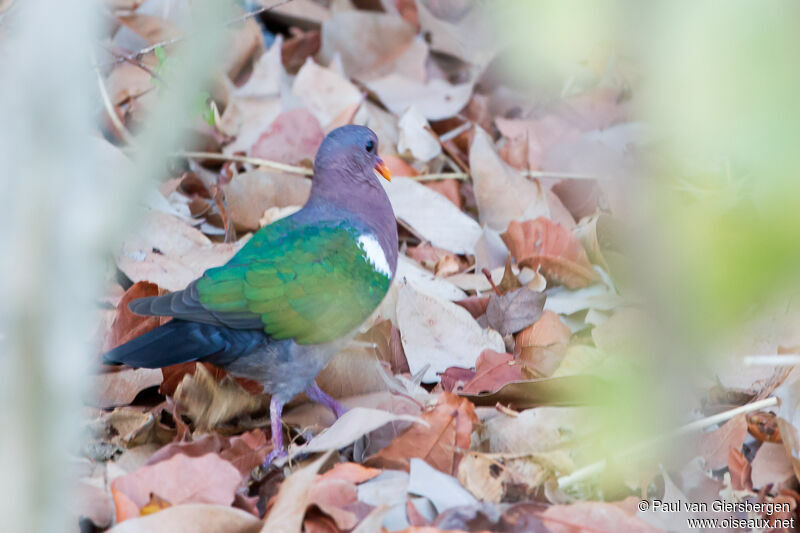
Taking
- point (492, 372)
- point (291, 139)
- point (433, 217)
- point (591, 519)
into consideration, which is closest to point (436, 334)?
point (492, 372)

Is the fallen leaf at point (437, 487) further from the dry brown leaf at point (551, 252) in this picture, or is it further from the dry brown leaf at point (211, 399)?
the dry brown leaf at point (551, 252)

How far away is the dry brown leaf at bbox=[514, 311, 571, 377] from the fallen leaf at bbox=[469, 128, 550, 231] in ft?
2.18

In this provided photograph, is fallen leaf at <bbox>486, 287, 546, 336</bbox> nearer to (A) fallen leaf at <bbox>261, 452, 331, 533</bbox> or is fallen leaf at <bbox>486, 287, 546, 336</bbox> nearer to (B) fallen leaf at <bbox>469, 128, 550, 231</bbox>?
(B) fallen leaf at <bbox>469, 128, 550, 231</bbox>

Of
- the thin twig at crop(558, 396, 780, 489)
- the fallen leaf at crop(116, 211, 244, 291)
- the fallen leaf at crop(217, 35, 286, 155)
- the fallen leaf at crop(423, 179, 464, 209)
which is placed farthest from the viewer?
the fallen leaf at crop(217, 35, 286, 155)

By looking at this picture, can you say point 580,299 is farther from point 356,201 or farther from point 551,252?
point 356,201

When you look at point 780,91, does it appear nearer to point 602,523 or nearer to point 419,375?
point 602,523

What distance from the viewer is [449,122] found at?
13.5ft

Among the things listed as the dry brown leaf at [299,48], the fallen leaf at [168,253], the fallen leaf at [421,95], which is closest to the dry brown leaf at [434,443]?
the fallen leaf at [168,253]

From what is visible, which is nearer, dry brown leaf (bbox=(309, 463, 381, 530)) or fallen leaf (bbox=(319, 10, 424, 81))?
dry brown leaf (bbox=(309, 463, 381, 530))

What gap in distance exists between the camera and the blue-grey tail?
85.3 inches

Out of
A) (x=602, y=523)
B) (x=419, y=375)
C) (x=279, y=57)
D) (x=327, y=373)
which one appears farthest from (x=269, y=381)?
(x=279, y=57)

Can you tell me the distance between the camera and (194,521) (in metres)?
1.74

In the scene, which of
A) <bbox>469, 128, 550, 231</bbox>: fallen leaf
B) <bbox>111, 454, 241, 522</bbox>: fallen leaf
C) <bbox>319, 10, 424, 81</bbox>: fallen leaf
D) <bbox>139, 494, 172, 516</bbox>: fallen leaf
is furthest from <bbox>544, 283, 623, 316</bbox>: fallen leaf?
<bbox>319, 10, 424, 81</bbox>: fallen leaf

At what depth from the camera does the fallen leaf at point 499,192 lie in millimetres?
3393
